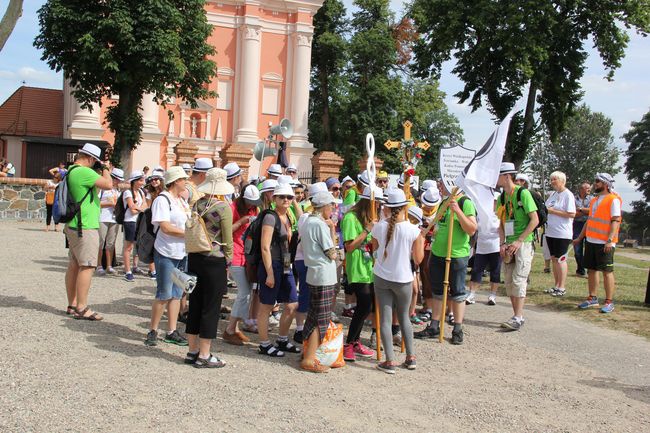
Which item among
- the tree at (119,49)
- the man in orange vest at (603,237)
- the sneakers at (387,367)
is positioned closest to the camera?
the sneakers at (387,367)

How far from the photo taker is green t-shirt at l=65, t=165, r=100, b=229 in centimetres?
765

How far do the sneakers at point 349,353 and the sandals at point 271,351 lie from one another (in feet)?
2.20

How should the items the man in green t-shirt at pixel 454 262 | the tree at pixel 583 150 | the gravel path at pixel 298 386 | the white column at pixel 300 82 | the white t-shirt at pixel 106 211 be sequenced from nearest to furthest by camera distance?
the gravel path at pixel 298 386
the man in green t-shirt at pixel 454 262
the white t-shirt at pixel 106 211
the white column at pixel 300 82
the tree at pixel 583 150

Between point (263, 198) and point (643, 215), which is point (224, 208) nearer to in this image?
point (263, 198)

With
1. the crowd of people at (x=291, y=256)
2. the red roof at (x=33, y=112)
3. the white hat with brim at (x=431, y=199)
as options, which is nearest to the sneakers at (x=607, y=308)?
the crowd of people at (x=291, y=256)

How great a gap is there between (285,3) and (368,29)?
8.96 meters

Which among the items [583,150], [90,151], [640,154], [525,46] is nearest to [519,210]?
[90,151]

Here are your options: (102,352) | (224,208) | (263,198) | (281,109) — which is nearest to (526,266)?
(263,198)

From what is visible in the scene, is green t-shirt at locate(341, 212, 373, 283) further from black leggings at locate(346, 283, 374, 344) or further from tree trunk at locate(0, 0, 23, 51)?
tree trunk at locate(0, 0, 23, 51)

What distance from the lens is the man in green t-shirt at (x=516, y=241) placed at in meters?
8.71

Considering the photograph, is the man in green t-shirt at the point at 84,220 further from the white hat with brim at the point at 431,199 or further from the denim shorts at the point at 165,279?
the white hat with brim at the point at 431,199

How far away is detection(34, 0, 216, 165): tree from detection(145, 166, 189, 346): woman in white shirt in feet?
74.8

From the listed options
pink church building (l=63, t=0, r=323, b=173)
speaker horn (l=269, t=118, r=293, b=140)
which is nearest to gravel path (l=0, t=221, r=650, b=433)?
speaker horn (l=269, t=118, r=293, b=140)

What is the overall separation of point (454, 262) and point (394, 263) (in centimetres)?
184
